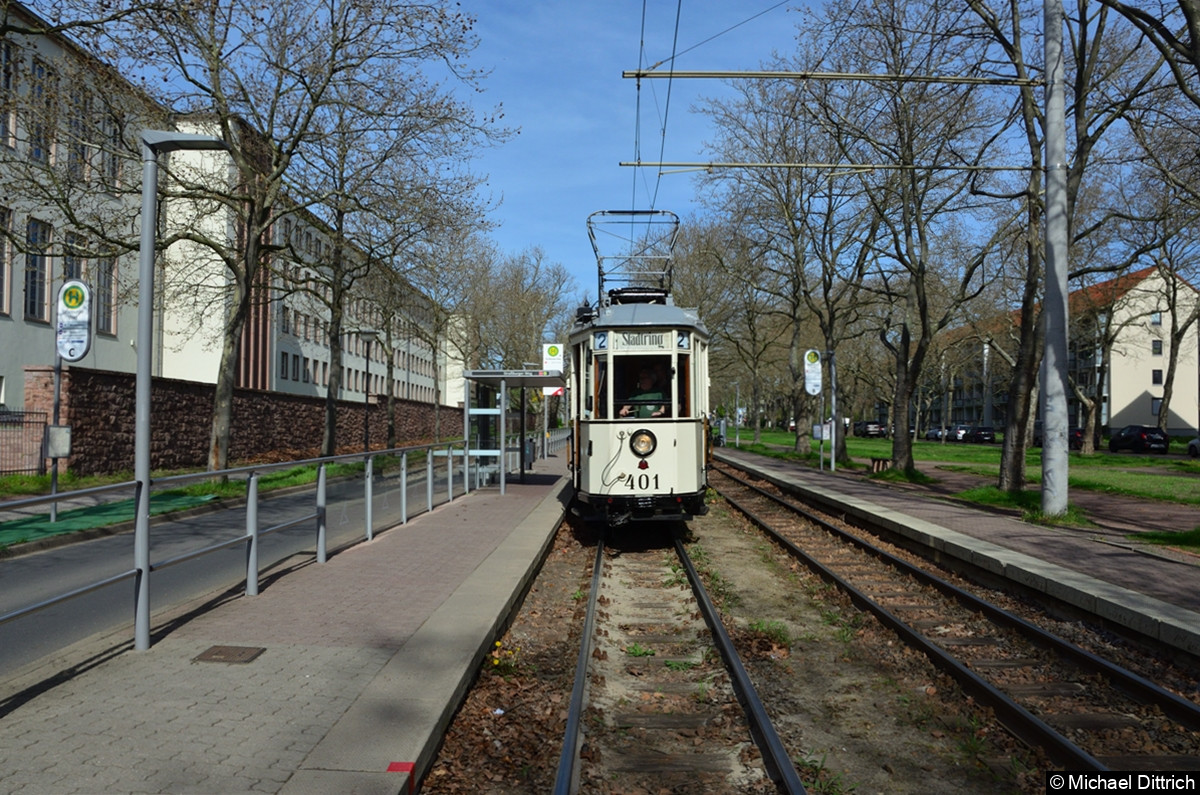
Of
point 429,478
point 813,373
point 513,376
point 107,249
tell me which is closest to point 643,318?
point 429,478

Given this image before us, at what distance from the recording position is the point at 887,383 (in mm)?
73438

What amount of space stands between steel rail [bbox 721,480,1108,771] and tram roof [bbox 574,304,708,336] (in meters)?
4.52

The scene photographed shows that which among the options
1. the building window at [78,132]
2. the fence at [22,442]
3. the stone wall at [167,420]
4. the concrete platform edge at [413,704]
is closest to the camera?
the concrete platform edge at [413,704]

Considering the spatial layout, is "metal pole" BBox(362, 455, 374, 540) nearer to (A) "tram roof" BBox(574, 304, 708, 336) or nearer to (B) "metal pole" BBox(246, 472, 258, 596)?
(B) "metal pole" BBox(246, 472, 258, 596)

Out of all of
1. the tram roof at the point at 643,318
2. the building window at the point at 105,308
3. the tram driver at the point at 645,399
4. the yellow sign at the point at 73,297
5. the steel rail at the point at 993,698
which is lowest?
the steel rail at the point at 993,698

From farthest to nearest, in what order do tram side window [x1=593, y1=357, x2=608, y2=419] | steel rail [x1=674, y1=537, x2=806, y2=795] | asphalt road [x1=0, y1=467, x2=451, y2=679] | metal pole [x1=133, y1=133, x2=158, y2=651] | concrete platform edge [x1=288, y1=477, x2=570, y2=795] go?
tram side window [x1=593, y1=357, x2=608, y2=419]
metal pole [x1=133, y1=133, x2=158, y2=651]
asphalt road [x1=0, y1=467, x2=451, y2=679]
steel rail [x1=674, y1=537, x2=806, y2=795]
concrete platform edge [x1=288, y1=477, x2=570, y2=795]

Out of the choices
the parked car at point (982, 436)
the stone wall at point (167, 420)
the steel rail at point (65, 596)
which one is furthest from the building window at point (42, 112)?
the parked car at point (982, 436)

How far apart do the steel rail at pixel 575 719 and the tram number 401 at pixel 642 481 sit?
12.4 feet

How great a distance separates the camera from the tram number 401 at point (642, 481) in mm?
12453

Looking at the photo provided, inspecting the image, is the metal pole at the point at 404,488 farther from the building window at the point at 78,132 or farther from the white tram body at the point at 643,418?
the building window at the point at 78,132

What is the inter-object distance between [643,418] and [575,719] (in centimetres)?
745

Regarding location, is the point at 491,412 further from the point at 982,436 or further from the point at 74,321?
the point at 982,436

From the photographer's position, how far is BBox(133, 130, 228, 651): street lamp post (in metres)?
6.28

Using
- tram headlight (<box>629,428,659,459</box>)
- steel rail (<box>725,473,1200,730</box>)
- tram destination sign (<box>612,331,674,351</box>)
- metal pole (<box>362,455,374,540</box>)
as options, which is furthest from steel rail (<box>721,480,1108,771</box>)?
metal pole (<box>362,455,374,540</box>)
